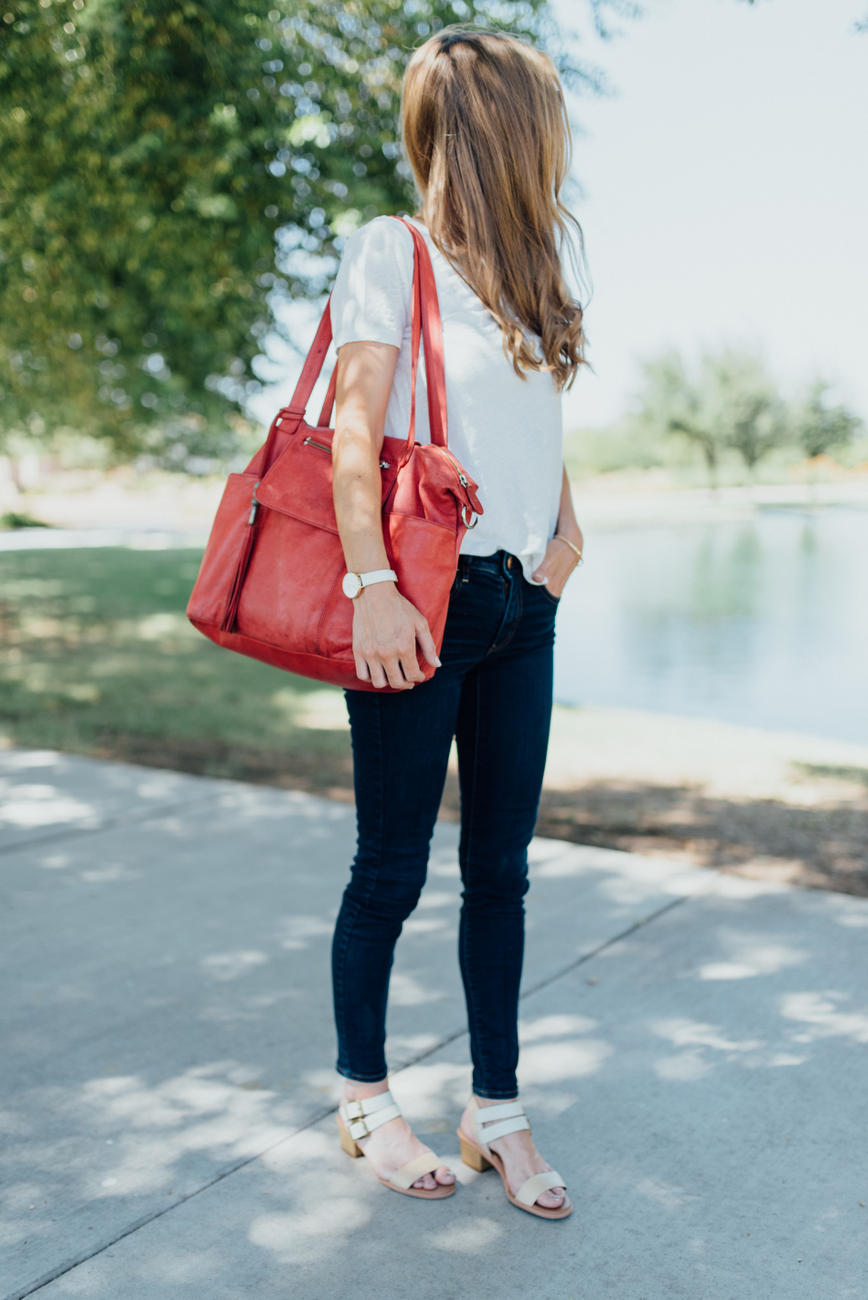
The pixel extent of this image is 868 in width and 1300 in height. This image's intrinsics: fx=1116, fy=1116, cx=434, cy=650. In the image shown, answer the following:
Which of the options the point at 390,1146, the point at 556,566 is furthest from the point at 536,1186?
the point at 556,566

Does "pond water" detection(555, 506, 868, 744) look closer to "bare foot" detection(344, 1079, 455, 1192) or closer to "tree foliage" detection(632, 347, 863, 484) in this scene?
"tree foliage" detection(632, 347, 863, 484)

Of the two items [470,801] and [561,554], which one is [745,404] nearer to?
[561,554]

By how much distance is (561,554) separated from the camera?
6.95 ft

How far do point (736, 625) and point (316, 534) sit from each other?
38.0ft

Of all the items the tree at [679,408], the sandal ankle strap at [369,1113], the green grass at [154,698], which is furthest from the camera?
the tree at [679,408]

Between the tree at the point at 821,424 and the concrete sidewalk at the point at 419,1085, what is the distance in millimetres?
10850

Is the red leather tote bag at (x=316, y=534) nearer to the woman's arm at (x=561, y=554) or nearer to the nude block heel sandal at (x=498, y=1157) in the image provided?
the woman's arm at (x=561, y=554)

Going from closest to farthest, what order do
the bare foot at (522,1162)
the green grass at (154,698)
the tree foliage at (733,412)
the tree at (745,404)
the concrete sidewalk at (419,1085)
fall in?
1. the concrete sidewalk at (419,1085)
2. the bare foot at (522,1162)
3. the green grass at (154,698)
4. the tree foliage at (733,412)
5. the tree at (745,404)

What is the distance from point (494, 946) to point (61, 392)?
49.3 ft

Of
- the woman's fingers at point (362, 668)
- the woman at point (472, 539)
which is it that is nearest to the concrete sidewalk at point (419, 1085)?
the woman at point (472, 539)

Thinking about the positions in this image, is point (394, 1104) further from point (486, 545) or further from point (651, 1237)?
point (486, 545)

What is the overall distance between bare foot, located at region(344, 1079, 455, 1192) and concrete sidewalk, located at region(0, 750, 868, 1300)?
0.05 m

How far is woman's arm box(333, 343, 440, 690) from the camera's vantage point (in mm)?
1812

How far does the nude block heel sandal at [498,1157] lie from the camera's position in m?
2.06
